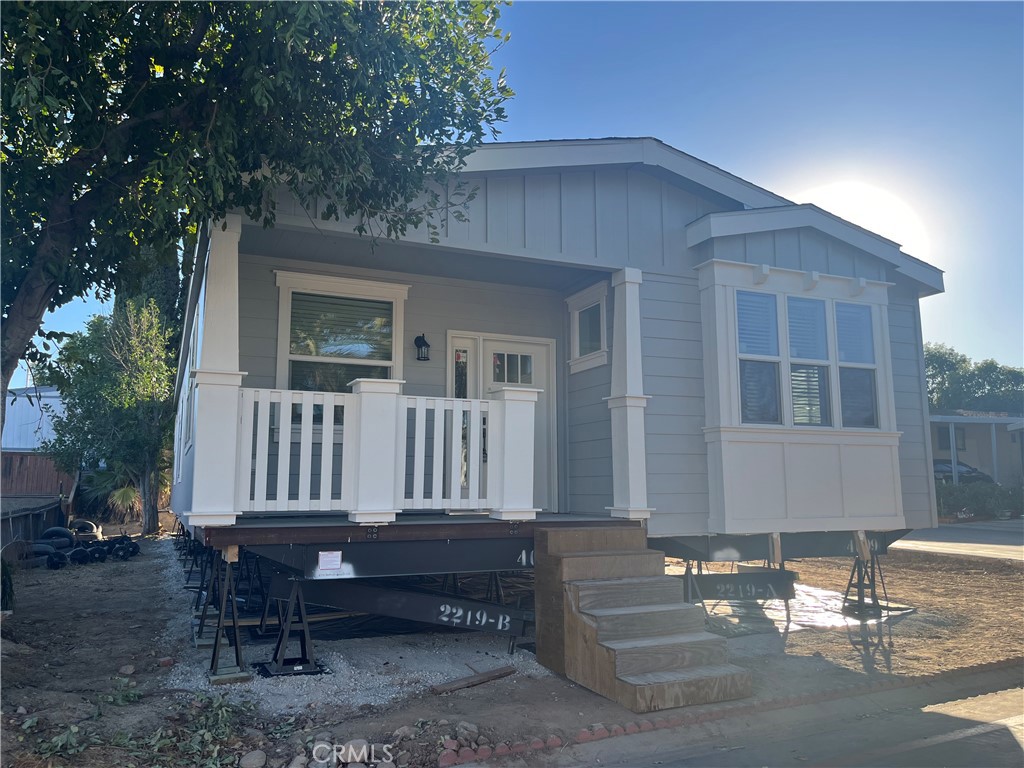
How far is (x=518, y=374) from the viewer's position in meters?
8.12

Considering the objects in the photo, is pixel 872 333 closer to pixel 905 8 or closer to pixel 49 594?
pixel 905 8

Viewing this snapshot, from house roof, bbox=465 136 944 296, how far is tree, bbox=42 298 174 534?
45.7 ft

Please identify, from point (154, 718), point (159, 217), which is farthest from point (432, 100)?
point (154, 718)

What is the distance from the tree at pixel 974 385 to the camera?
48.1 metres

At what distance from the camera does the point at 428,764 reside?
3.96 metres

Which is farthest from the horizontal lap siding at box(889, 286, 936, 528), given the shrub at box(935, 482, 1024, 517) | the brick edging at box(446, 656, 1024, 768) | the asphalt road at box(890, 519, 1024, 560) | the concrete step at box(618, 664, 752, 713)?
the shrub at box(935, 482, 1024, 517)

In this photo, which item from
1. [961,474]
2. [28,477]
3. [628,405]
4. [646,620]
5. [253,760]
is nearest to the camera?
[253,760]

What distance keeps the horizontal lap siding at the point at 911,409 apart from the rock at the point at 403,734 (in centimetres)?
572

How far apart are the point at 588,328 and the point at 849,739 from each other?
450cm

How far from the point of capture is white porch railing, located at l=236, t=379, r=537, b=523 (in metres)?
5.24

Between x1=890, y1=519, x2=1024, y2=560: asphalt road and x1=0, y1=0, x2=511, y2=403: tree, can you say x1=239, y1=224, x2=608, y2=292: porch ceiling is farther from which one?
x1=890, y1=519, x2=1024, y2=560: asphalt road

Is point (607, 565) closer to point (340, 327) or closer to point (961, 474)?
point (340, 327)

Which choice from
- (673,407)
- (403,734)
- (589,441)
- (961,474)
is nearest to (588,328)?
(589,441)

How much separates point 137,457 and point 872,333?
52.9 feet
